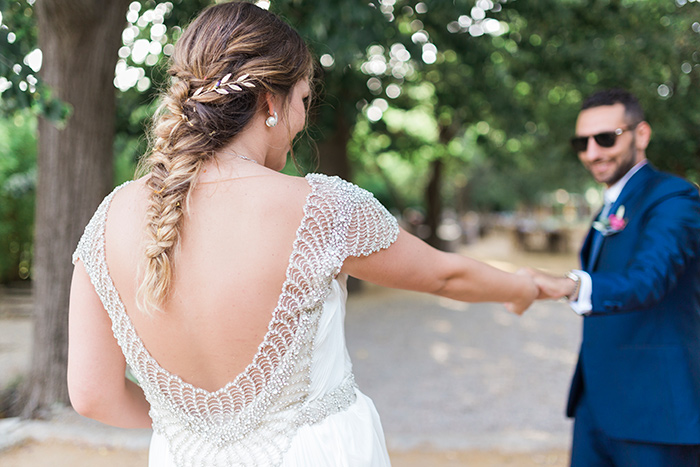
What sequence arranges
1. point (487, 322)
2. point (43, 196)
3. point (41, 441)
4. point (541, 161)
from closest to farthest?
point (41, 441)
point (43, 196)
point (487, 322)
point (541, 161)

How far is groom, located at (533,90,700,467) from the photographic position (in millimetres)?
2131

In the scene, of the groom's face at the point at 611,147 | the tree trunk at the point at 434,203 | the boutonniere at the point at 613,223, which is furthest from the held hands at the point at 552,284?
the tree trunk at the point at 434,203

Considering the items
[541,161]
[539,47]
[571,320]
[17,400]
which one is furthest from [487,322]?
Result: [541,161]

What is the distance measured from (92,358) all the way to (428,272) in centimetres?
95

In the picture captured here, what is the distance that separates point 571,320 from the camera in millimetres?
11031

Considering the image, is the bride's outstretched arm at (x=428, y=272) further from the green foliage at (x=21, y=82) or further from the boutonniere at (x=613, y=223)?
the green foliage at (x=21, y=82)

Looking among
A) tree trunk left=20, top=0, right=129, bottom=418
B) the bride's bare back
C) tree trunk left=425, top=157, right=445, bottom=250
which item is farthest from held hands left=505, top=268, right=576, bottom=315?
tree trunk left=425, top=157, right=445, bottom=250

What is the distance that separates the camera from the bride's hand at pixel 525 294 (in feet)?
6.66

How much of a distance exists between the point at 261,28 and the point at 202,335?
776 mm

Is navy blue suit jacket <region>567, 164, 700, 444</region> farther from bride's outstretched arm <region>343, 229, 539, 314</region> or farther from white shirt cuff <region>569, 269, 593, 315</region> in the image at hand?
bride's outstretched arm <region>343, 229, 539, 314</region>

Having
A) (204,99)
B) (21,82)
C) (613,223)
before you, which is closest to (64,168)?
(21,82)

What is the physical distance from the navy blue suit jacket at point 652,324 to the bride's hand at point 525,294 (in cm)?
22

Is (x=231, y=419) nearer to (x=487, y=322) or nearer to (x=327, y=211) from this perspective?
(x=327, y=211)

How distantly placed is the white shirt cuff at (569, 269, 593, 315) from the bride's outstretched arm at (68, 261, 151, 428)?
1.57m
